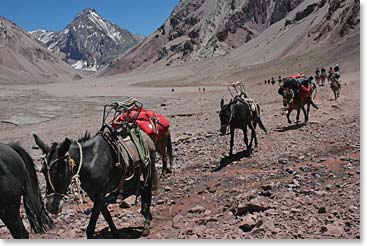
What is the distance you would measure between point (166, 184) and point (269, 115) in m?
11.0

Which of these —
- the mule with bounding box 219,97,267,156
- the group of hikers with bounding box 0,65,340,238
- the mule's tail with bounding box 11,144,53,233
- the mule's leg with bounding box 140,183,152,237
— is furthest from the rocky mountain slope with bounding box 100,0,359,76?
the mule's tail with bounding box 11,144,53,233

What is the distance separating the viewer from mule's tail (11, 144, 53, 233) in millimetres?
6695

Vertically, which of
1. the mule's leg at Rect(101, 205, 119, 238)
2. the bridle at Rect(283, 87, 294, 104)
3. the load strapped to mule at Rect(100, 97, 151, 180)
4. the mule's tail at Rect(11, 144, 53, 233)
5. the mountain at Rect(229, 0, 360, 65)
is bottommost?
the mule's leg at Rect(101, 205, 119, 238)

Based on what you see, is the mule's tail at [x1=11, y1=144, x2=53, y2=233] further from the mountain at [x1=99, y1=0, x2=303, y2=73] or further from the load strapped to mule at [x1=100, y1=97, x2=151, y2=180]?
the mountain at [x1=99, y1=0, x2=303, y2=73]

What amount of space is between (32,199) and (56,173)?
1.01 m

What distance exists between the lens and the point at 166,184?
10312 millimetres

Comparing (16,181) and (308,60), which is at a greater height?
(308,60)

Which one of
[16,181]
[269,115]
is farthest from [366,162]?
[269,115]

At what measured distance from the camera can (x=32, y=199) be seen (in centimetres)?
675

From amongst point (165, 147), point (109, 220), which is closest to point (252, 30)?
point (165, 147)

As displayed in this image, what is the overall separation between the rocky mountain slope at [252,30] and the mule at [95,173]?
68.4 metres

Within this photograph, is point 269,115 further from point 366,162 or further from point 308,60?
point 308,60

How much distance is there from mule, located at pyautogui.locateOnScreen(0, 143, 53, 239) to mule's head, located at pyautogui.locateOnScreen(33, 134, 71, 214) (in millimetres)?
605

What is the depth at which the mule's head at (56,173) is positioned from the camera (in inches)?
235
